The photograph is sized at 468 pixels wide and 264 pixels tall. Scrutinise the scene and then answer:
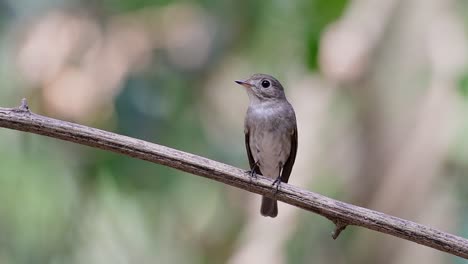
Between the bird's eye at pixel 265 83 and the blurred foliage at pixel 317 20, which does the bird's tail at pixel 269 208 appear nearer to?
the bird's eye at pixel 265 83

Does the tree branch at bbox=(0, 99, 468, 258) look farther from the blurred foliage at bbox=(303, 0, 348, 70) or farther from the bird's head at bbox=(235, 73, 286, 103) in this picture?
the bird's head at bbox=(235, 73, 286, 103)

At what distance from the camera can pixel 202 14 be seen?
272 inches

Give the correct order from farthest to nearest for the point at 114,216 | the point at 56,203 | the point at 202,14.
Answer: the point at 202,14
the point at 114,216
the point at 56,203

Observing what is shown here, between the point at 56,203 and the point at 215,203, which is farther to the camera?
the point at 215,203

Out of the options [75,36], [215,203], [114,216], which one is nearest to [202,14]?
[75,36]

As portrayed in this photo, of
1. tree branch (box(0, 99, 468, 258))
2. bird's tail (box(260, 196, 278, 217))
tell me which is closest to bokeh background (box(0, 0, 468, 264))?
bird's tail (box(260, 196, 278, 217))

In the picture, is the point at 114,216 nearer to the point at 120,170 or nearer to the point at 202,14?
the point at 120,170

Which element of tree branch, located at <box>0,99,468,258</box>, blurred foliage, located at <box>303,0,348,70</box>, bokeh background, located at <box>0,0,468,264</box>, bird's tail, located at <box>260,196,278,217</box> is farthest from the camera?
bird's tail, located at <box>260,196,278,217</box>

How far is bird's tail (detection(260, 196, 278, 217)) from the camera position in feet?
18.3

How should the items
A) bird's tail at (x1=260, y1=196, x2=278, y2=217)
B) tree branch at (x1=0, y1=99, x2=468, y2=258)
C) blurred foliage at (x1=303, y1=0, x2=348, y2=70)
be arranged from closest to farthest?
tree branch at (x1=0, y1=99, x2=468, y2=258), blurred foliage at (x1=303, y1=0, x2=348, y2=70), bird's tail at (x1=260, y1=196, x2=278, y2=217)

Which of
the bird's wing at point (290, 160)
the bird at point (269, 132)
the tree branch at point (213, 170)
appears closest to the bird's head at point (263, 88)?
the bird at point (269, 132)

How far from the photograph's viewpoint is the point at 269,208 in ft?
18.4

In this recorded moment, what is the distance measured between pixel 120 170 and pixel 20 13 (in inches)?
60.5

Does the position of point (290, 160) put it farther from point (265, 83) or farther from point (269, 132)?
point (265, 83)
